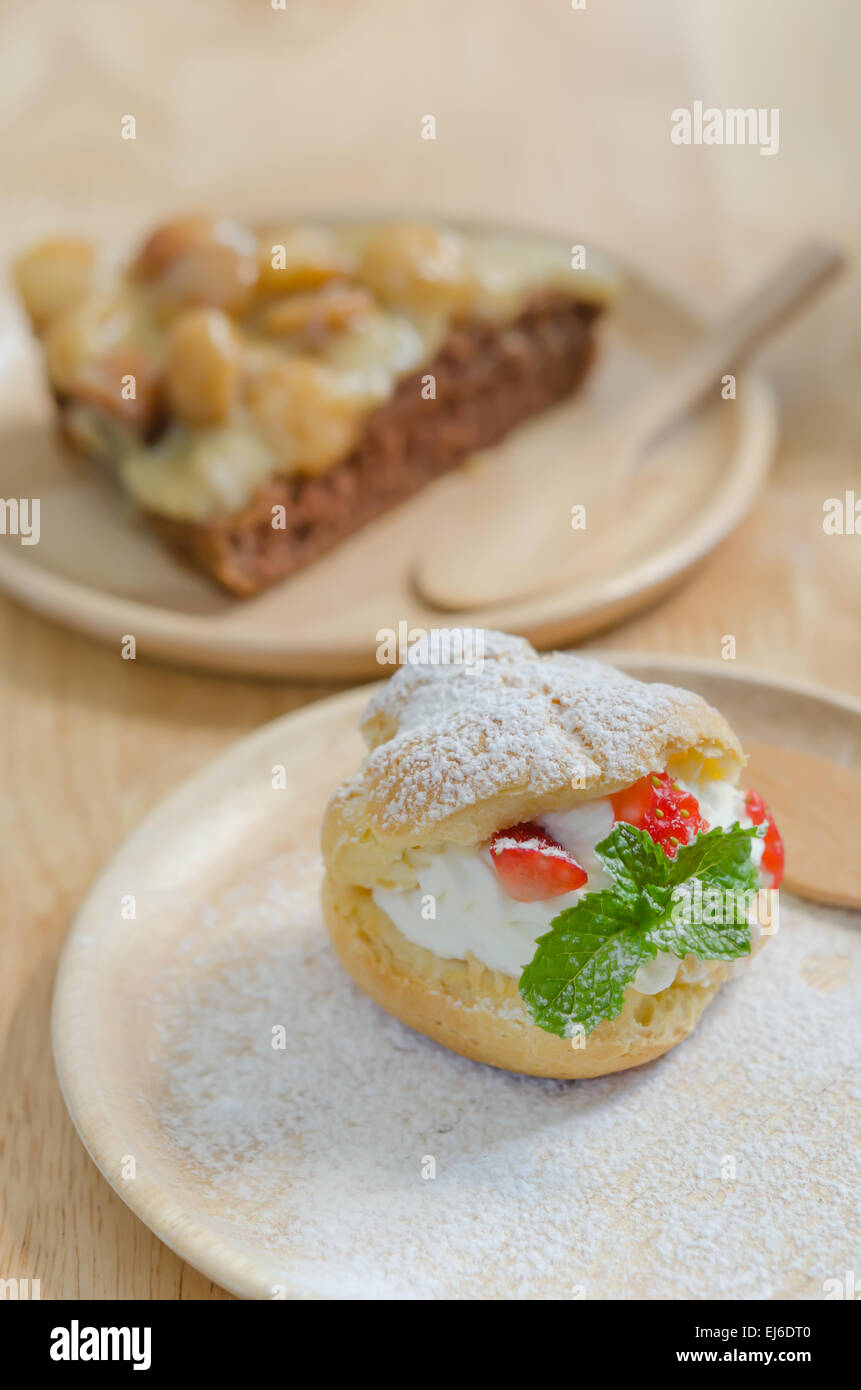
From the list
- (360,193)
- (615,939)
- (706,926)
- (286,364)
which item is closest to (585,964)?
(615,939)

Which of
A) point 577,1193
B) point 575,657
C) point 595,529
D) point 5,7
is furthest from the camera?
point 5,7

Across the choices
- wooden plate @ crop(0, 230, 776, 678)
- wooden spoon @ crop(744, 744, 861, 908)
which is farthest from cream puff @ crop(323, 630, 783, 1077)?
wooden plate @ crop(0, 230, 776, 678)

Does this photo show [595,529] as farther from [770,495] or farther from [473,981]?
[473,981]

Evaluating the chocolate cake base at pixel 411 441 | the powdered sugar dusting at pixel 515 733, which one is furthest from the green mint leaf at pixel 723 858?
the chocolate cake base at pixel 411 441

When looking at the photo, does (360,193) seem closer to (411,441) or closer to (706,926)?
Result: (411,441)

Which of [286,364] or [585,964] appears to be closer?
[585,964]

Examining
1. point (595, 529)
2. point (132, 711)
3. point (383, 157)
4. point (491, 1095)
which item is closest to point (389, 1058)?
point (491, 1095)

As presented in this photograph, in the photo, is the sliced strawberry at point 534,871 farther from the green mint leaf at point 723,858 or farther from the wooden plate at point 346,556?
the wooden plate at point 346,556
